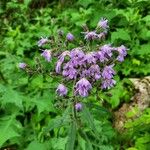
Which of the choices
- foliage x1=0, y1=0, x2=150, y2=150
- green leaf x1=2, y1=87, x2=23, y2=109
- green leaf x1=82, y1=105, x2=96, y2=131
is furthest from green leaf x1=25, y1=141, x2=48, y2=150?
green leaf x1=82, y1=105, x2=96, y2=131

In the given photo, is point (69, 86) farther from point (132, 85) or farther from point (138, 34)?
point (138, 34)

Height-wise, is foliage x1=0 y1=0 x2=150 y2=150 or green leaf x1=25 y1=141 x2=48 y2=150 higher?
foliage x1=0 y1=0 x2=150 y2=150

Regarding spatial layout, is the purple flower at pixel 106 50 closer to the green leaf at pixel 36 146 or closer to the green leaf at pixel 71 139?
the green leaf at pixel 71 139

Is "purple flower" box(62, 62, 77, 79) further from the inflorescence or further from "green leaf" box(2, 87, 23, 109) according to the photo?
"green leaf" box(2, 87, 23, 109)

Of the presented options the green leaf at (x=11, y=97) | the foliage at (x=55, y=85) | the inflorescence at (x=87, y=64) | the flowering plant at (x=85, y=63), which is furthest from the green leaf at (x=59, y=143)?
the inflorescence at (x=87, y=64)

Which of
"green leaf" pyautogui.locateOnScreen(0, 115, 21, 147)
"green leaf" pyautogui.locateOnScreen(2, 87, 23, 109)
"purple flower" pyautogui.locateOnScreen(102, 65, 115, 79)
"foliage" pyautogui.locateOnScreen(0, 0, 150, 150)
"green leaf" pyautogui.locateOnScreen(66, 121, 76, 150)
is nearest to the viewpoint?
"purple flower" pyautogui.locateOnScreen(102, 65, 115, 79)

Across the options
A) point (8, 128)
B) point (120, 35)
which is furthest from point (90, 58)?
point (120, 35)

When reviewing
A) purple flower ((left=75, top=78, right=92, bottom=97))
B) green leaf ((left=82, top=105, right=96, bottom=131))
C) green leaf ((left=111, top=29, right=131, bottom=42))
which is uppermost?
green leaf ((left=111, top=29, right=131, bottom=42))
